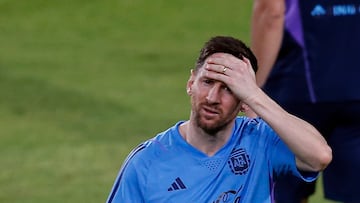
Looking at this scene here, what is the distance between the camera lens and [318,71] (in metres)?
7.09

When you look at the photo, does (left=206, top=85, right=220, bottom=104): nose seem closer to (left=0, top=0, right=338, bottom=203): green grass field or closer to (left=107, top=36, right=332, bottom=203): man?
(left=107, top=36, right=332, bottom=203): man

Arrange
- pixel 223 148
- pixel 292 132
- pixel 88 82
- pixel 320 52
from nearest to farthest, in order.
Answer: pixel 292 132 < pixel 223 148 < pixel 320 52 < pixel 88 82

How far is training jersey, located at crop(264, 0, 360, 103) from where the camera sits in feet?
22.9

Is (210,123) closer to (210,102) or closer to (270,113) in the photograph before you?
(210,102)

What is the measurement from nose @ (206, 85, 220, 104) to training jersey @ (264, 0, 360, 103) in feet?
6.19

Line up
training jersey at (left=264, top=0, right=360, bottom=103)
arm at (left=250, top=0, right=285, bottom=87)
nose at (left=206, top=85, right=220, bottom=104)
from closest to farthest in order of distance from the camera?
nose at (left=206, top=85, right=220, bottom=104) → arm at (left=250, top=0, right=285, bottom=87) → training jersey at (left=264, top=0, right=360, bottom=103)

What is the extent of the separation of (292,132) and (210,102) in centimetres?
38

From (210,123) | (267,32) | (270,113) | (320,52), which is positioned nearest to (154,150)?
(210,123)

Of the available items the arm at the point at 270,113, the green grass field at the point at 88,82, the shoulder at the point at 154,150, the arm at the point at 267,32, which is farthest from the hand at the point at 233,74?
the green grass field at the point at 88,82

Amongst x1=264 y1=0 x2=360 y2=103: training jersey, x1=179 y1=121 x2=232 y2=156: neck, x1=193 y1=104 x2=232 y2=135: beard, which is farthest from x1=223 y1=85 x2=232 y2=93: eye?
x1=264 y1=0 x2=360 y2=103: training jersey

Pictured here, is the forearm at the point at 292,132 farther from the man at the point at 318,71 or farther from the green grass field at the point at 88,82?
the green grass field at the point at 88,82

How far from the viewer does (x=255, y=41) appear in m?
6.91

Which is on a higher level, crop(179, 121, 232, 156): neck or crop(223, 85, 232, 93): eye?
crop(223, 85, 232, 93): eye

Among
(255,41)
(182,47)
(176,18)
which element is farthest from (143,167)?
(176,18)
